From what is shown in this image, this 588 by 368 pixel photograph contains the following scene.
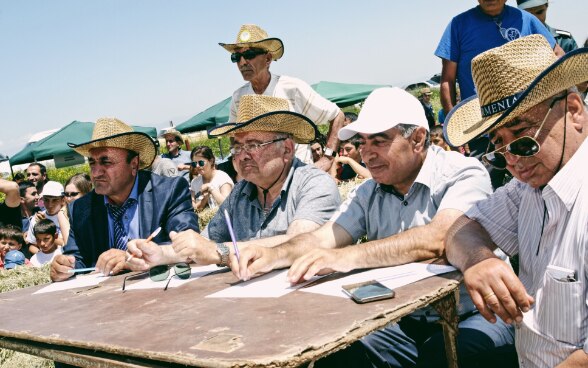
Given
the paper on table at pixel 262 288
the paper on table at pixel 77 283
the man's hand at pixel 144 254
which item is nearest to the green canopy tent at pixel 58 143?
the paper on table at pixel 77 283

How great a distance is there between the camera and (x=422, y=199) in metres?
2.74

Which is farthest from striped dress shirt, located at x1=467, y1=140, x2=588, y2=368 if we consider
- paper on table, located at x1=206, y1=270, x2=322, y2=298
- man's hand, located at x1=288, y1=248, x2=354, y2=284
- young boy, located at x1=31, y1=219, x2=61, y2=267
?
young boy, located at x1=31, y1=219, x2=61, y2=267

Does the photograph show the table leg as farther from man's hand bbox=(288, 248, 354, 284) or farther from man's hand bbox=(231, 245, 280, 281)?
man's hand bbox=(231, 245, 280, 281)

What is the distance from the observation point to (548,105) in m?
1.82

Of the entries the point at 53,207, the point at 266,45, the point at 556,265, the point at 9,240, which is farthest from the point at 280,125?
the point at 53,207

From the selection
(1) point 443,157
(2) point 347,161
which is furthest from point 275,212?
(2) point 347,161

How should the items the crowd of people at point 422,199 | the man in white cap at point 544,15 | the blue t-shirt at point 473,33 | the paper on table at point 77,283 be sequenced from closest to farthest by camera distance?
the crowd of people at point 422,199 < the paper on table at point 77,283 < the blue t-shirt at point 473,33 < the man in white cap at point 544,15

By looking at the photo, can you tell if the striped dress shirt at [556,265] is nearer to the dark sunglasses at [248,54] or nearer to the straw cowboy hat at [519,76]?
the straw cowboy hat at [519,76]

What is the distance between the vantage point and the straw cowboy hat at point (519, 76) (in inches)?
68.2

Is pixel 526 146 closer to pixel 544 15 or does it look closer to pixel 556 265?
pixel 556 265

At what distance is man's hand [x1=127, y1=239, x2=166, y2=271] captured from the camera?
2783mm

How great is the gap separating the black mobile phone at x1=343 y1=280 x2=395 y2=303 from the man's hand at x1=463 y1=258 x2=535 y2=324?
339 mm

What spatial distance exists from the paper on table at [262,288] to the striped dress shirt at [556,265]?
808mm

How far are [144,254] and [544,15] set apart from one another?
4.54 metres
